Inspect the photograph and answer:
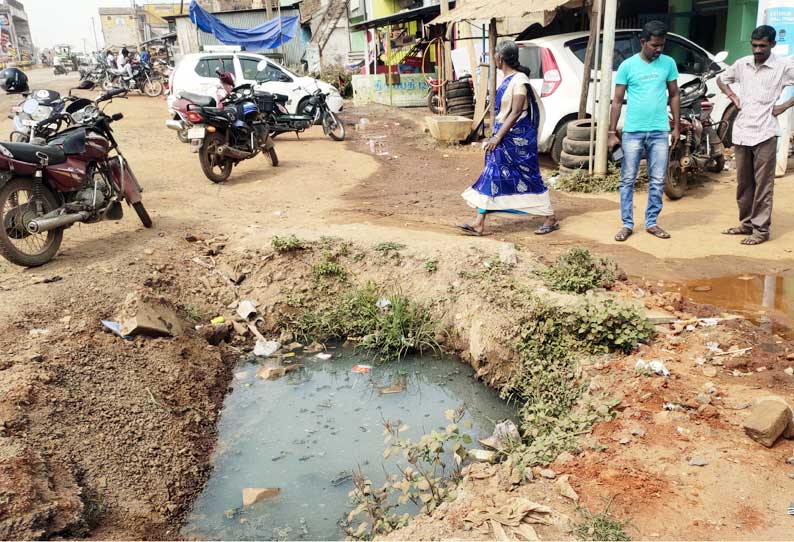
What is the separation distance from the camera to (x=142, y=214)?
5.77 metres

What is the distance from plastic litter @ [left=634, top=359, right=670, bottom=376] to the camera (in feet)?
10.9

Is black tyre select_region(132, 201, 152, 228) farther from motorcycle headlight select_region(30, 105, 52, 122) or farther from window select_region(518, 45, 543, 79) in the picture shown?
window select_region(518, 45, 543, 79)

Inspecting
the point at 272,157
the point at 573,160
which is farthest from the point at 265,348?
the point at 272,157

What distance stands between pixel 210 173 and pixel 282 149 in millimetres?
3096

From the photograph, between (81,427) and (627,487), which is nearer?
(627,487)

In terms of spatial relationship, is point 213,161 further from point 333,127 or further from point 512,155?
point 512,155

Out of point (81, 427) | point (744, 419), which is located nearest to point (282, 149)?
point (81, 427)

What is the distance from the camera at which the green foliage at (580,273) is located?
4.25 m

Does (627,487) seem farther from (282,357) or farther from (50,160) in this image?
(50,160)

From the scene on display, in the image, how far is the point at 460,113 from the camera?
472 inches

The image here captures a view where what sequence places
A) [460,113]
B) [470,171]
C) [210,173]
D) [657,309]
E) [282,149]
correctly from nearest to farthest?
[657,309] < [210,173] < [470,171] < [282,149] < [460,113]

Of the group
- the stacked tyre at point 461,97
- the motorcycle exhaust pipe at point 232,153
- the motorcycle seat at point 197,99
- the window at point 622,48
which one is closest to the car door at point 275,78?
the stacked tyre at point 461,97

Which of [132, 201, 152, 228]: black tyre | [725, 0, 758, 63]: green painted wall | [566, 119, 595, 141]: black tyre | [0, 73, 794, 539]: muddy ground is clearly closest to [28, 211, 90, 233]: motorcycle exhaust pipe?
[0, 73, 794, 539]: muddy ground

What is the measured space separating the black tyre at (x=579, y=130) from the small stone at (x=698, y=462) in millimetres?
5508
